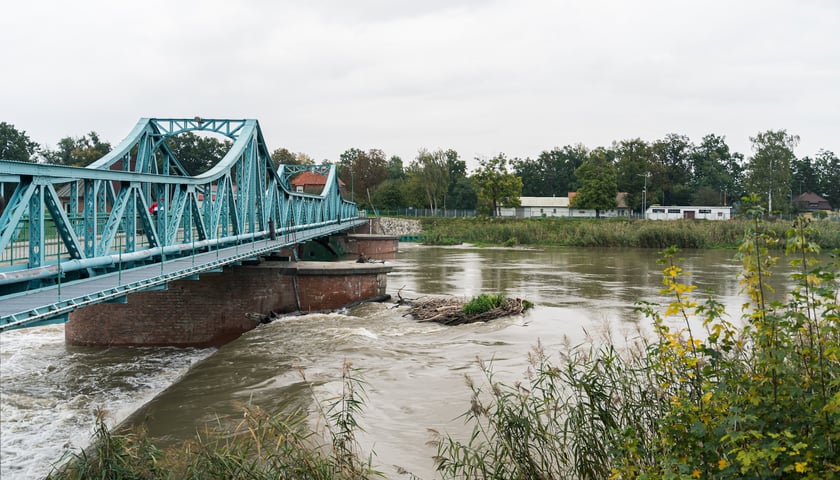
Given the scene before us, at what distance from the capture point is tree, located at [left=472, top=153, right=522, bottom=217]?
83.2 meters

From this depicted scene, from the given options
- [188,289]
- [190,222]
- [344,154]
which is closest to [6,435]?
[190,222]

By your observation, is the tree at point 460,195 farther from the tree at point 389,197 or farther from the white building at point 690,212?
the white building at point 690,212

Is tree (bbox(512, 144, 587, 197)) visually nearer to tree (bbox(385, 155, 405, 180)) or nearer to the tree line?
the tree line

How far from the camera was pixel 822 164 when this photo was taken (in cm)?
10750

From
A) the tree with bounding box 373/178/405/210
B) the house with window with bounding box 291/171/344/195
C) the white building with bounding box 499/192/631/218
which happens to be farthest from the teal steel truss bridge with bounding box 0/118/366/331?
the tree with bounding box 373/178/405/210

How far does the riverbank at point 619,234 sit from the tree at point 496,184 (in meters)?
11.1

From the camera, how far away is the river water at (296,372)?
35.3ft

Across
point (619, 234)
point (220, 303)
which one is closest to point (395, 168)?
point (619, 234)

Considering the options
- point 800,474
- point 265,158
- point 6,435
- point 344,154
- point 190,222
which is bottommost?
point 6,435

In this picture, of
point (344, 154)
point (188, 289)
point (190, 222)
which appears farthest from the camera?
point (344, 154)

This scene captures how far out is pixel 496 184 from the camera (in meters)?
83.3

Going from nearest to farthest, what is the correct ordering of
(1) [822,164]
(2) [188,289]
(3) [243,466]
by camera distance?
(3) [243,466] → (2) [188,289] → (1) [822,164]

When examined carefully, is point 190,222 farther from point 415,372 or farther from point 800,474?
point 800,474

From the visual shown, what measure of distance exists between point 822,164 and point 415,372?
11435 cm
